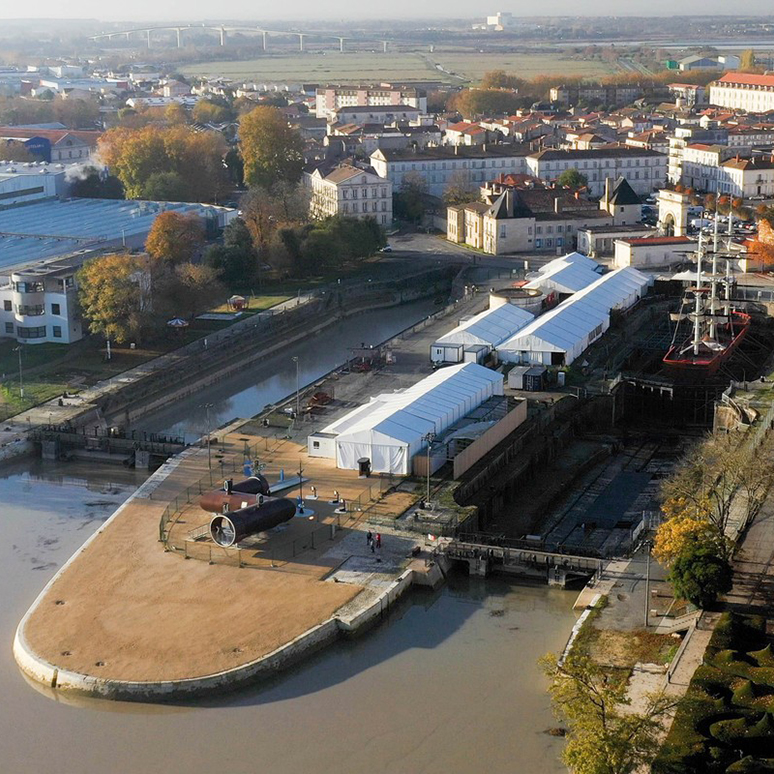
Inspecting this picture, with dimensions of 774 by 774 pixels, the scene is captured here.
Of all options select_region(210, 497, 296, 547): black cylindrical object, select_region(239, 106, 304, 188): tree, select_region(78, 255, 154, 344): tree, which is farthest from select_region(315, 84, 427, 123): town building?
select_region(210, 497, 296, 547): black cylindrical object

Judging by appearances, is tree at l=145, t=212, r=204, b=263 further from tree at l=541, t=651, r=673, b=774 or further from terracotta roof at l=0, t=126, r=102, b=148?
terracotta roof at l=0, t=126, r=102, b=148

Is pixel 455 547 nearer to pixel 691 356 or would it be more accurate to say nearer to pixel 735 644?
pixel 735 644

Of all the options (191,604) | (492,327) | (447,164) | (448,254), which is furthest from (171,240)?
(191,604)

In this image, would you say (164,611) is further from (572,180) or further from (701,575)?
(572,180)

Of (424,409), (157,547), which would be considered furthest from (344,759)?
(424,409)

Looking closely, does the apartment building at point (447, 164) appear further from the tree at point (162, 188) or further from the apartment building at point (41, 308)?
the apartment building at point (41, 308)

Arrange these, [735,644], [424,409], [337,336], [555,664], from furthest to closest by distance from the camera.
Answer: [337,336] < [424,409] < [735,644] < [555,664]

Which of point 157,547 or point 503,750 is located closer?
point 503,750
